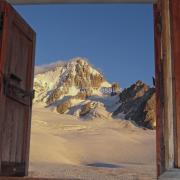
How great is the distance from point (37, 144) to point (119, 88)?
202ft

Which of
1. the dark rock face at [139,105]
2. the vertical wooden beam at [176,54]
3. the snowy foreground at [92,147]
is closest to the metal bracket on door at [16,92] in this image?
the vertical wooden beam at [176,54]

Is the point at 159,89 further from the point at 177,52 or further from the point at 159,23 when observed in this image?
the point at 177,52

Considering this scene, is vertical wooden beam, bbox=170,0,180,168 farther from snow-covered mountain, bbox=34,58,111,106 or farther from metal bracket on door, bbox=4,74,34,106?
snow-covered mountain, bbox=34,58,111,106

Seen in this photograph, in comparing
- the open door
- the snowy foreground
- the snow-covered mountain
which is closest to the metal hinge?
the open door

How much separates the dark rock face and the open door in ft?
109

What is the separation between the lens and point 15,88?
5324mm

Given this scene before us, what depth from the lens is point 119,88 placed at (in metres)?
83.7

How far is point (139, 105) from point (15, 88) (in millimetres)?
40386

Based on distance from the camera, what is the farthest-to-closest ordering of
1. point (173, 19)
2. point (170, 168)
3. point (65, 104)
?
point (65, 104) → point (173, 19) → point (170, 168)

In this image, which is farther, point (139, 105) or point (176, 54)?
point (139, 105)

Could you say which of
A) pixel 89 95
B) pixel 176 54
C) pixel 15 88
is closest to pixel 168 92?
pixel 176 54

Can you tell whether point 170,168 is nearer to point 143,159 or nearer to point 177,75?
point 177,75

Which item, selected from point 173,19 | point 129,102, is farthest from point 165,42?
point 129,102

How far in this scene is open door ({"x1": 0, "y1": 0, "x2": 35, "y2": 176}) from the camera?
497cm
